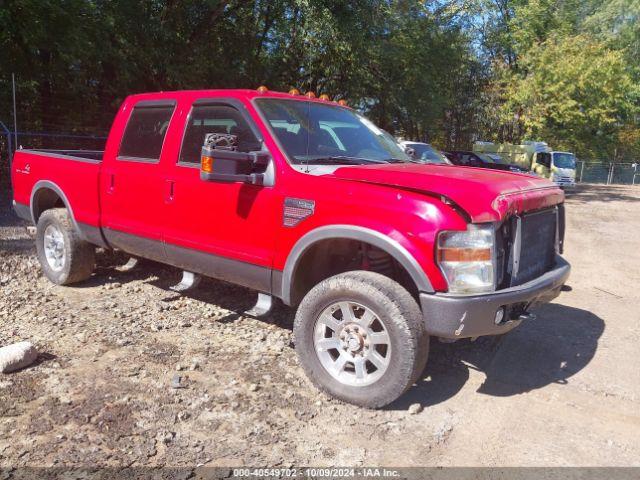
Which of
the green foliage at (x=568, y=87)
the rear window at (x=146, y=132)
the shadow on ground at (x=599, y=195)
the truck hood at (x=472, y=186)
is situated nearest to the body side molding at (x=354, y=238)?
the truck hood at (x=472, y=186)

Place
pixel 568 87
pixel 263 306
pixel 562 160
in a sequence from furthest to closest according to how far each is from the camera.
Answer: pixel 568 87 < pixel 562 160 < pixel 263 306

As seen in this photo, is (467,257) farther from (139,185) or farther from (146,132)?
(146,132)

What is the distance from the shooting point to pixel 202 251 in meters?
4.30

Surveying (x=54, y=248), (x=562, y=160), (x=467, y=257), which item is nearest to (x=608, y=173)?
(x=562, y=160)

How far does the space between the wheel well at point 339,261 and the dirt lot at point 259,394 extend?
67 cm

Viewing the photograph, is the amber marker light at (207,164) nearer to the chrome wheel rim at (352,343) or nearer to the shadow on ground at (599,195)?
the chrome wheel rim at (352,343)

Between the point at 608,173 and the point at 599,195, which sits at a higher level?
the point at 608,173

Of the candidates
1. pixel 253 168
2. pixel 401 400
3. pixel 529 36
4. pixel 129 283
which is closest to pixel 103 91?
pixel 129 283

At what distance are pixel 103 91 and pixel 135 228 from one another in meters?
11.1

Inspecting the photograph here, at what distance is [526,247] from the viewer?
3.61 m

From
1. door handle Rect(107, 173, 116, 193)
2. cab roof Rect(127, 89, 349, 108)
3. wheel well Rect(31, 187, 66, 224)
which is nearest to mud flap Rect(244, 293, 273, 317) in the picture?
cab roof Rect(127, 89, 349, 108)

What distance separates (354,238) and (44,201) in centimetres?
432

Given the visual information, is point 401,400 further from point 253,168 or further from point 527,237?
point 253,168

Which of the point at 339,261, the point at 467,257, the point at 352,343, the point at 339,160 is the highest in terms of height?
the point at 339,160
